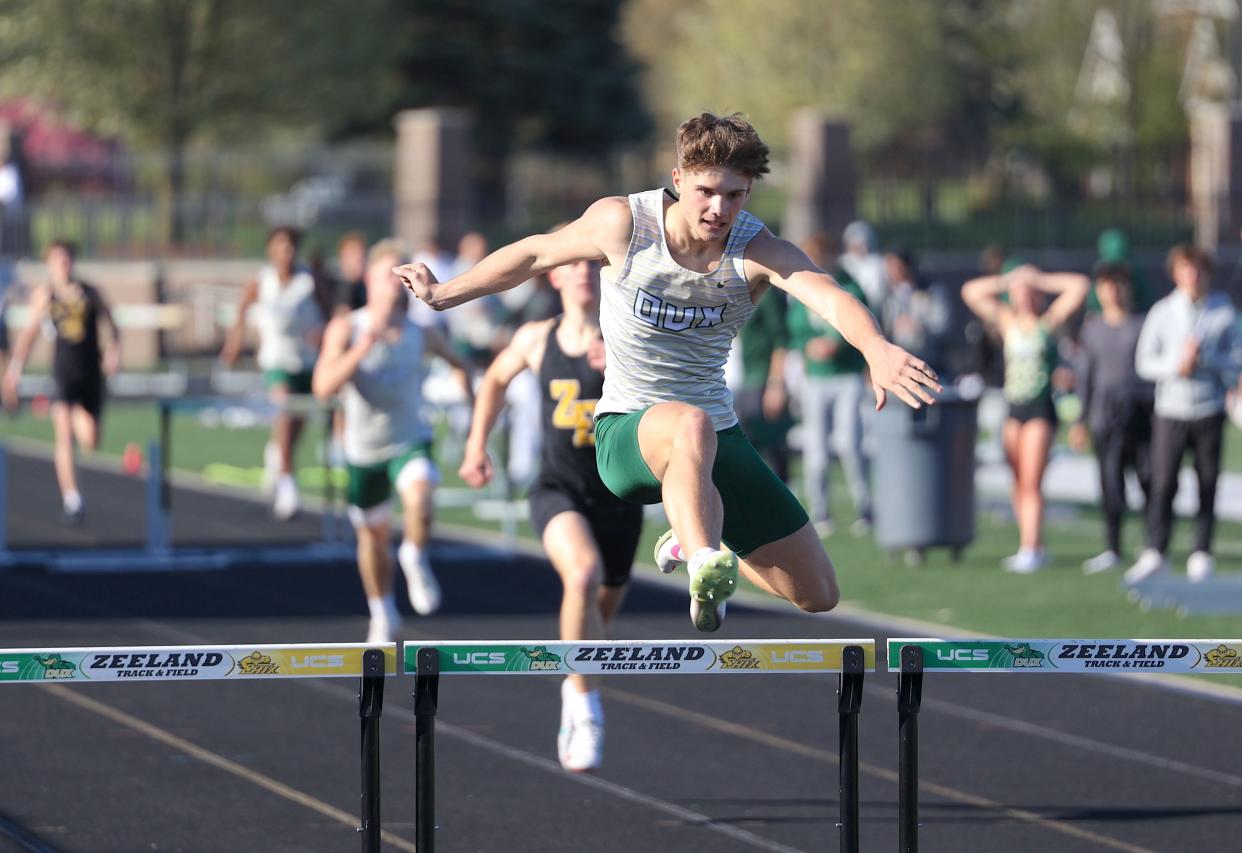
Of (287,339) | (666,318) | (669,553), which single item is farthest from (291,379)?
(666,318)

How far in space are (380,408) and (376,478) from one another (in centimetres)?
38

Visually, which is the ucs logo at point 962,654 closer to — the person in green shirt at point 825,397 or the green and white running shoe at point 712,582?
the green and white running shoe at point 712,582

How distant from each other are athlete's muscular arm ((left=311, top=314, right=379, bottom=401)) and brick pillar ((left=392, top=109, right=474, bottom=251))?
2275cm

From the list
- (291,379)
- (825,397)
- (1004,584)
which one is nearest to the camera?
(1004,584)

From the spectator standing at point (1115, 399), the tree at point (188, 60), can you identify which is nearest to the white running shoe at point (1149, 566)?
the spectator standing at point (1115, 399)

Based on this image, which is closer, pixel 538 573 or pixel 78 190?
pixel 538 573

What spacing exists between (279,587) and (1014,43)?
43898mm

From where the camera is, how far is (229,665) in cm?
590

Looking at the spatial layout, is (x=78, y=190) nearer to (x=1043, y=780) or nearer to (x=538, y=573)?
(x=538, y=573)

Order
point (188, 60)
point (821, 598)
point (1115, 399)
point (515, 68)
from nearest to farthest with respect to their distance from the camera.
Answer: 1. point (821, 598)
2. point (1115, 399)
3. point (188, 60)
4. point (515, 68)

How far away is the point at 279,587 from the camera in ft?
46.5

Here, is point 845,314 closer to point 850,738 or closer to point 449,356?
point 850,738

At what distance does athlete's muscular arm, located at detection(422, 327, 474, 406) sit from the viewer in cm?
1195

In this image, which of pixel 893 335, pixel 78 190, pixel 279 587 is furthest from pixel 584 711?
pixel 78 190
